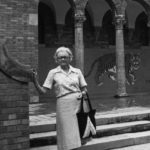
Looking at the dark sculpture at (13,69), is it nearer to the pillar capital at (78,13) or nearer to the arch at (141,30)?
the pillar capital at (78,13)

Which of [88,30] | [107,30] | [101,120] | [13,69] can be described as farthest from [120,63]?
[13,69]

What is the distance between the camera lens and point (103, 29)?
15883 mm

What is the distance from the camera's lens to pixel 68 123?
3428 mm

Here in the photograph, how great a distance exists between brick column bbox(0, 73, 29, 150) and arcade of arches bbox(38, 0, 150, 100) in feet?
28.6

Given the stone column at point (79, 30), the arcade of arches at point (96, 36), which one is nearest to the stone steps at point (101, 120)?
the stone column at point (79, 30)

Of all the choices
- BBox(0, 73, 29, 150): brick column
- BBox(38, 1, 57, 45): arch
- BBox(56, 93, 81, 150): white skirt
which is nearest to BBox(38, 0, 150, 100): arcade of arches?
BBox(38, 1, 57, 45): arch

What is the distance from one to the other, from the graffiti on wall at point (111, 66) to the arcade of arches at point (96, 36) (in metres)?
0.06

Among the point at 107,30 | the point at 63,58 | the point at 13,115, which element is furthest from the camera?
the point at 107,30

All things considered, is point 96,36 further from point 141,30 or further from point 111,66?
point 141,30

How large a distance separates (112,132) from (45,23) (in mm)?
9492

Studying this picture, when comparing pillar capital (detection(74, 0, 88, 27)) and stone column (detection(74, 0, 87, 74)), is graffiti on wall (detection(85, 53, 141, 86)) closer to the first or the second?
stone column (detection(74, 0, 87, 74))

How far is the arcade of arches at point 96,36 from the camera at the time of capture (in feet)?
46.0

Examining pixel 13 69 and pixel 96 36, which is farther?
pixel 96 36

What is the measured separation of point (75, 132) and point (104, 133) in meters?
2.09
